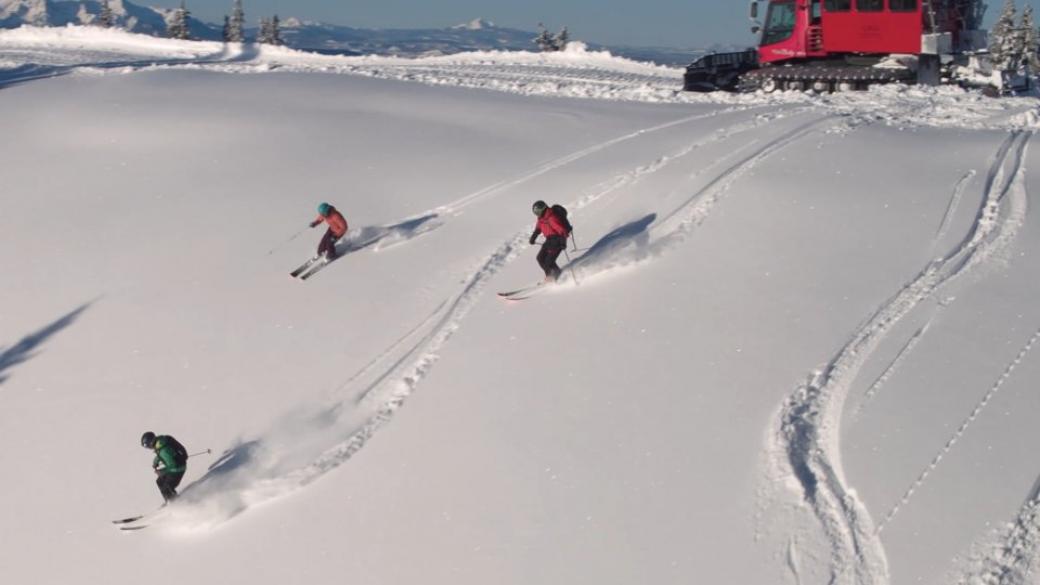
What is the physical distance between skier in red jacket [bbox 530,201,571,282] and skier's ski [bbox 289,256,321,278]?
10.7 ft

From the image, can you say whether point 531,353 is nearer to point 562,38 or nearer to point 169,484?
point 169,484

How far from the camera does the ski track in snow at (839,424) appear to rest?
7176mm

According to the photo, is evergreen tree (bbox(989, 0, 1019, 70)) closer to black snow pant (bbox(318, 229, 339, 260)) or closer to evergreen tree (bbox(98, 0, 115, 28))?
black snow pant (bbox(318, 229, 339, 260))

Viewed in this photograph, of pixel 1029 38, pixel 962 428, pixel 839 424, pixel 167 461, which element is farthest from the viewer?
pixel 1029 38

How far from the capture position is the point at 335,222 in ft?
42.4

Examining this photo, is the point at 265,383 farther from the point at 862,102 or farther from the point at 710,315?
the point at 862,102

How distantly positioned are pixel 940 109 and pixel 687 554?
48.7 ft

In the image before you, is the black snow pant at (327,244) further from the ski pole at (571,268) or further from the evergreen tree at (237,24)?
the evergreen tree at (237,24)

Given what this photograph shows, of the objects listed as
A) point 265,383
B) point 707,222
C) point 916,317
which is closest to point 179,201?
point 265,383

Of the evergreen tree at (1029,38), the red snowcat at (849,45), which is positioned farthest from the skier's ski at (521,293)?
the evergreen tree at (1029,38)

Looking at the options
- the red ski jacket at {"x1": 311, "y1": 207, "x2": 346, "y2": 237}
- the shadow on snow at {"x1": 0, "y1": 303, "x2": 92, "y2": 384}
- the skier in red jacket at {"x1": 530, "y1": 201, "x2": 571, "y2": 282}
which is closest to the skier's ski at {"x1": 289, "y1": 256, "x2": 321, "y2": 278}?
the red ski jacket at {"x1": 311, "y1": 207, "x2": 346, "y2": 237}

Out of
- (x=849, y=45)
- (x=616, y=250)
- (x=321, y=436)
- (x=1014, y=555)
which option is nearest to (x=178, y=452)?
(x=321, y=436)

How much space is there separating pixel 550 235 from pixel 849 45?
14.6 meters

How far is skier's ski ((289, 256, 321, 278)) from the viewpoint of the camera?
12.9m
